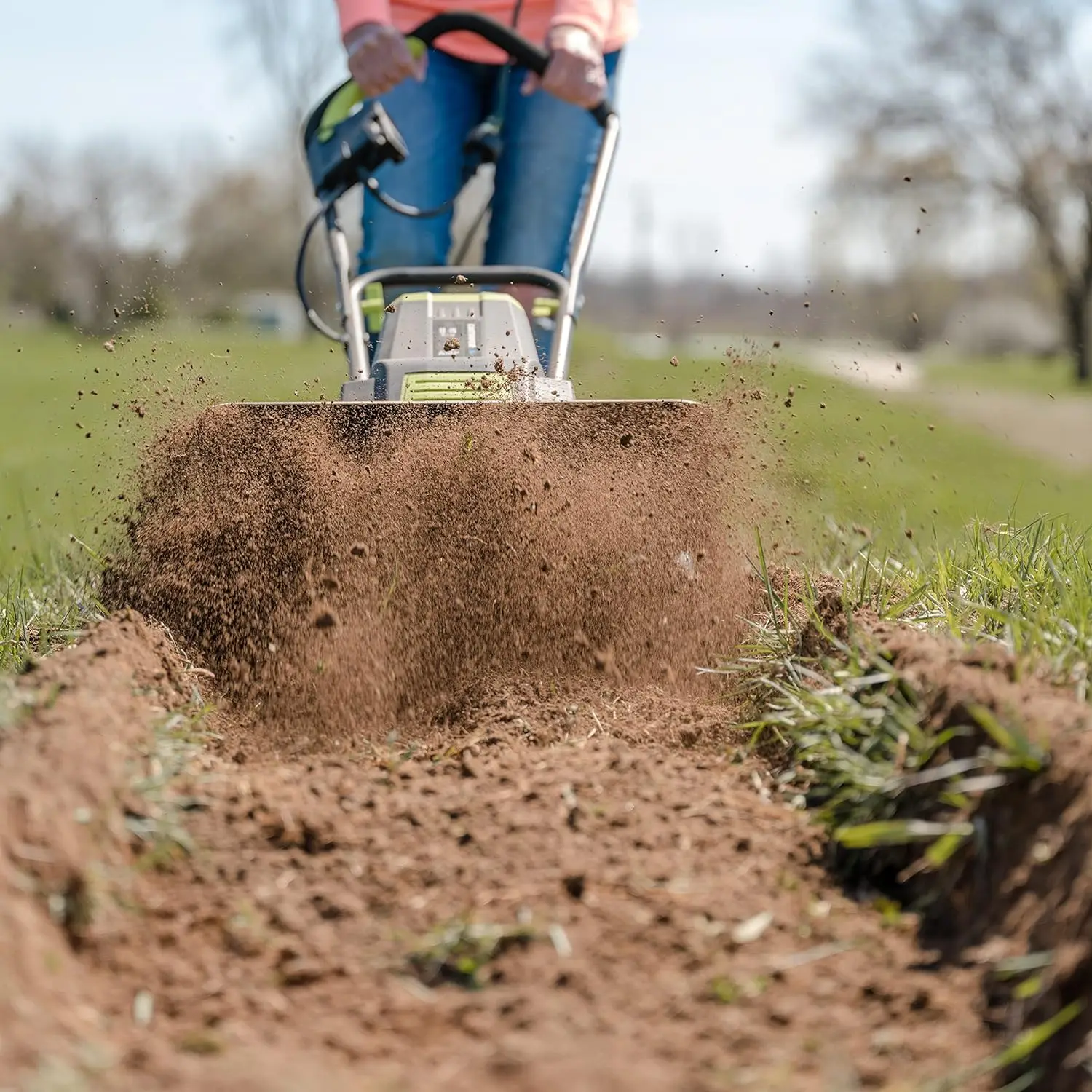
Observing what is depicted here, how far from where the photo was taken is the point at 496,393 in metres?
3.57

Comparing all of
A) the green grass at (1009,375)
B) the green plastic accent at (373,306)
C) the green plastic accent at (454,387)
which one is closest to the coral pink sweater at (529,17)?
the green plastic accent at (373,306)

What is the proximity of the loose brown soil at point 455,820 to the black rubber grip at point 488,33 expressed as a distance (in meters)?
1.35

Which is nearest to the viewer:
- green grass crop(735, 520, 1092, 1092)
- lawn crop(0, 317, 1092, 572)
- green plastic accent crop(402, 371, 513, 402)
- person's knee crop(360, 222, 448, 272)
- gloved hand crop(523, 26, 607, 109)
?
green grass crop(735, 520, 1092, 1092)

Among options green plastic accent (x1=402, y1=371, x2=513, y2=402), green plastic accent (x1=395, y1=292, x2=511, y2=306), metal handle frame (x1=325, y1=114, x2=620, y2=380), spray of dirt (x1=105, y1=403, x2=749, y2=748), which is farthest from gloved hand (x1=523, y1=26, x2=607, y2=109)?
spray of dirt (x1=105, y1=403, x2=749, y2=748)

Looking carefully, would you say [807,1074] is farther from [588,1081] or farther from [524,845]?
[524,845]

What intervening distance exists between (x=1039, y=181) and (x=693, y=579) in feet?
101

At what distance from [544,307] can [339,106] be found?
2.90 feet

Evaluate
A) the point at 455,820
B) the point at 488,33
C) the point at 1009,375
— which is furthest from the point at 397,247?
the point at 1009,375

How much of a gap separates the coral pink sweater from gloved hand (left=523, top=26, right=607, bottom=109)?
0.04 meters

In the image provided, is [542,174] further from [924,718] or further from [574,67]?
[924,718]

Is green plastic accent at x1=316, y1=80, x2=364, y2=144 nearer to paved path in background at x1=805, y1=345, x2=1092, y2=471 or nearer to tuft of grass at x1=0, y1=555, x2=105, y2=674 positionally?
tuft of grass at x1=0, y1=555, x2=105, y2=674

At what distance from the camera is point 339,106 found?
425 centimetres

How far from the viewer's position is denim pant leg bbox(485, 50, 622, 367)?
14.3 feet

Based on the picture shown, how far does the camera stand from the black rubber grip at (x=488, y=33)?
402 cm
